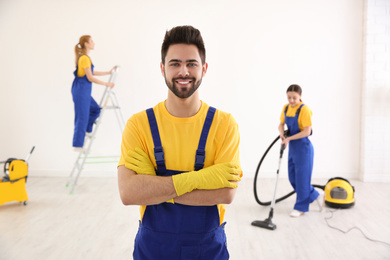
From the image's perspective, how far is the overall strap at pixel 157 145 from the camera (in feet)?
4.47

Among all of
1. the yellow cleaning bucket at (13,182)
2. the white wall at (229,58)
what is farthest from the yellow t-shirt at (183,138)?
the white wall at (229,58)

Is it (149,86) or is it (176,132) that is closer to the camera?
(176,132)

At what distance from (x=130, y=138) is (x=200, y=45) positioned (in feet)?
1.44

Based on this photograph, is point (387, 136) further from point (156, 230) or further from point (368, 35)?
point (156, 230)

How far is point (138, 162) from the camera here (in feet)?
4.56

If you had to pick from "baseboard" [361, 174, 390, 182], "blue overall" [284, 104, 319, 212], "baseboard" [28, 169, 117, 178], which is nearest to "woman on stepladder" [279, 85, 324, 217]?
"blue overall" [284, 104, 319, 212]

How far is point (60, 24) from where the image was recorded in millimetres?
5332

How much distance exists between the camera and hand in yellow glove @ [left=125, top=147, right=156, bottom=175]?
1392 mm

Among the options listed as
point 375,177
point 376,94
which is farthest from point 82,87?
point 375,177

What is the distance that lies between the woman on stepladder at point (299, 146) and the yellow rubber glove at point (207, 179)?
2351 mm

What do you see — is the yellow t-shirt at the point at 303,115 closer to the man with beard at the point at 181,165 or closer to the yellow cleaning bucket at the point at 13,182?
the man with beard at the point at 181,165

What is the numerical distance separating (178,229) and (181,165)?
239mm

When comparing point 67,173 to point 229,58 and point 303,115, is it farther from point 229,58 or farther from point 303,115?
point 303,115

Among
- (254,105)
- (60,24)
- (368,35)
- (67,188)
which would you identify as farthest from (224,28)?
(67,188)
